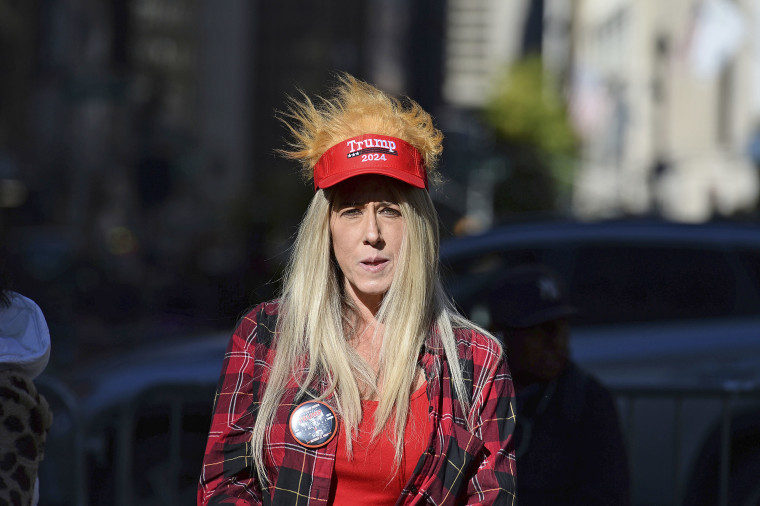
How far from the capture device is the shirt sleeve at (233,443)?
239 cm

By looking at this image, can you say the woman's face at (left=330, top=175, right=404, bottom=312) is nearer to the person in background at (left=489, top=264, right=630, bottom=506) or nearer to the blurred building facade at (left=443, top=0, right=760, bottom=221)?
the person in background at (left=489, top=264, right=630, bottom=506)

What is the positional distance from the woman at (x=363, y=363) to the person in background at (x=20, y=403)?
408 millimetres

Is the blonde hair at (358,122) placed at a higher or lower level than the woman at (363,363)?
higher

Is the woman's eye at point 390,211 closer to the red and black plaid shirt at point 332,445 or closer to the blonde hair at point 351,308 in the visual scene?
the blonde hair at point 351,308

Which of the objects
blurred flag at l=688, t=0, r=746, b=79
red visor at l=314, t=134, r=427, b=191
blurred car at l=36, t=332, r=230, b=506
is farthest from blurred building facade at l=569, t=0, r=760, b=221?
red visor at l=314, t=134, r=427, b=191

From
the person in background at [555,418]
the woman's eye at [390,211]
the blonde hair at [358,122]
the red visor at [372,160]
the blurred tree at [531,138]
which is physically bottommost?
the person in background at [555,418]

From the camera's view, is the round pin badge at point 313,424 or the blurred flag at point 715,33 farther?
the blurred flag at point 715,33

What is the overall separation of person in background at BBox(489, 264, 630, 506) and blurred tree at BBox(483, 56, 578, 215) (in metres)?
12.7

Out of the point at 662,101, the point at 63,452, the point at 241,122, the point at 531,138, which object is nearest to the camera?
the point at 63,452

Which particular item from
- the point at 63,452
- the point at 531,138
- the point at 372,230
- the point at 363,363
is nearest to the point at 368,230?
the point at 372,230

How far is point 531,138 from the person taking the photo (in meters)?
22.6

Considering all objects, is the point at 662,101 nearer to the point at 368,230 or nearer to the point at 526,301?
the point at 526,301

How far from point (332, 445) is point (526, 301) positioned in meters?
1.45

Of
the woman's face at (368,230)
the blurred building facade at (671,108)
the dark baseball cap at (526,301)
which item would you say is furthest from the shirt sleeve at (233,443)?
the blurred building facade at (671,108)
